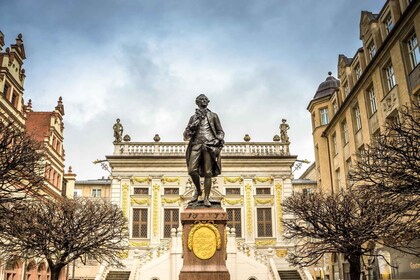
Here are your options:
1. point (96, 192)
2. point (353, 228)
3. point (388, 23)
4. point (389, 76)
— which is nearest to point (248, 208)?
point (389, 76)

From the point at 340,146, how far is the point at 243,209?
878cm

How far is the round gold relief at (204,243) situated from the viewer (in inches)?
323

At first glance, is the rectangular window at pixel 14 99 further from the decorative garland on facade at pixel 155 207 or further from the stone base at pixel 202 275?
the stone base at pixel 202 275

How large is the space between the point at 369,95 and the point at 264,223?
41.6 ft

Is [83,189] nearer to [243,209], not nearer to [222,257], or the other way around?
[243,209]

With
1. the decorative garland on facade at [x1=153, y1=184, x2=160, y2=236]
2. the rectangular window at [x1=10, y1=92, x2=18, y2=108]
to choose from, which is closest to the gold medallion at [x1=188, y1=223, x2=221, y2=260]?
the rectangular window at [x1=10, y1=92, x2=18, y2=108]

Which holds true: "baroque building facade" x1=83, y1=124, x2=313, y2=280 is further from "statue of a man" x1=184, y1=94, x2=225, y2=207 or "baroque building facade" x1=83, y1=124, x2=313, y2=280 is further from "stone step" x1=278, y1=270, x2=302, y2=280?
"statue of a man" x1=184, y1=94, x2=225, y2=207

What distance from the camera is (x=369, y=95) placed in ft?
82.8

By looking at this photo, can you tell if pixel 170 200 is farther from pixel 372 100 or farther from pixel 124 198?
pixel 372 100

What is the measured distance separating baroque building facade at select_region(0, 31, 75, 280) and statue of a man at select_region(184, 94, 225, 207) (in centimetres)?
1093

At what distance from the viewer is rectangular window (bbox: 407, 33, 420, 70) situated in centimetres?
1864

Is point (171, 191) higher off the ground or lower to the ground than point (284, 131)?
lower

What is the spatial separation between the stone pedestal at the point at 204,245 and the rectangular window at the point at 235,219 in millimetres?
23592

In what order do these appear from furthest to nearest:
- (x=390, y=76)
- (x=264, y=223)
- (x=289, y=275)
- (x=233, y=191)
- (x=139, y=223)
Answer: (x=233, y=191) < (x=264, y=223) < (x=139, y=223) < (x=289, y=275) < (x=390, y=76)
